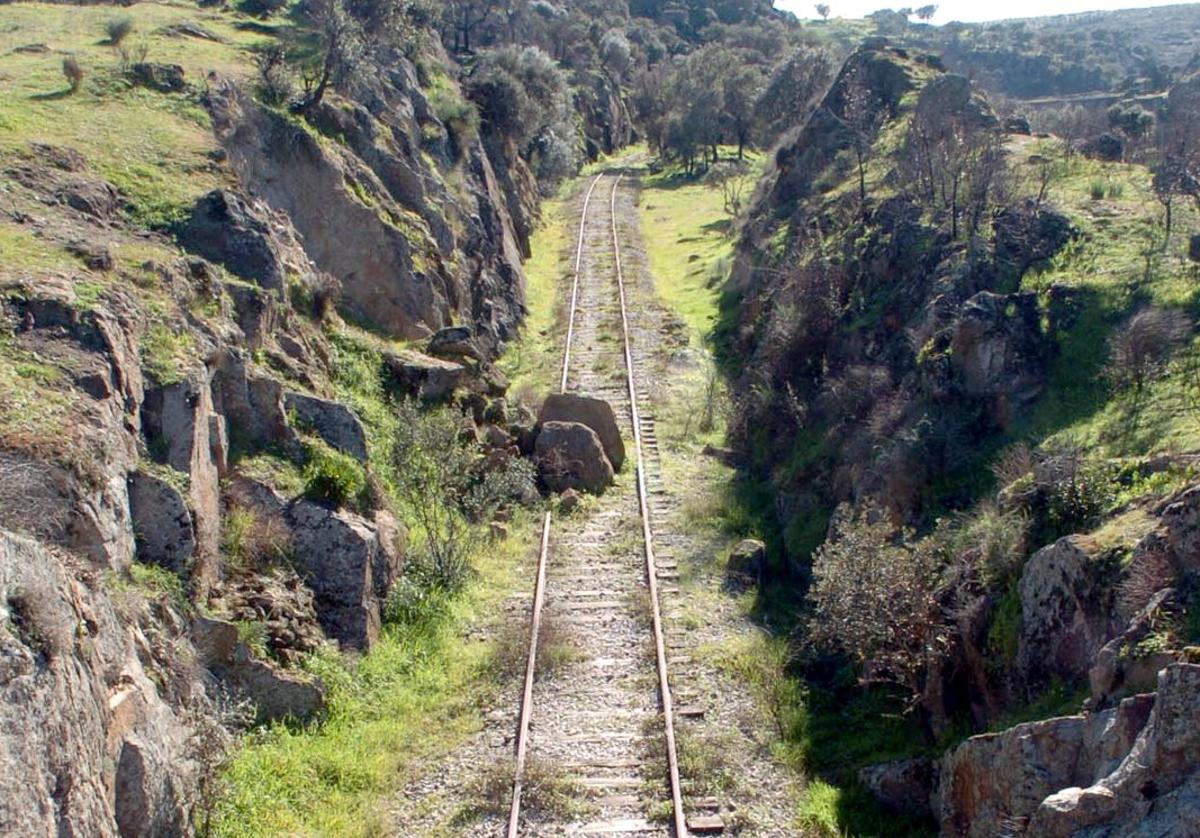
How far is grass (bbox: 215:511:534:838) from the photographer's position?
10547mm

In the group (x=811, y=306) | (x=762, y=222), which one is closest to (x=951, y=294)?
(x=811, y=306)

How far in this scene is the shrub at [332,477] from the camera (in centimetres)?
1423

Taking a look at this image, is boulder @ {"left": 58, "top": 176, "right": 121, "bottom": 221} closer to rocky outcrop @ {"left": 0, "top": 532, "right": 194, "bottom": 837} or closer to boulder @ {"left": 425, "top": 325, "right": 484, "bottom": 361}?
boulder @ {"left": 425, "top": 325, "right": 484, "bottom": 361}

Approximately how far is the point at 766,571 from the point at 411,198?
14663 millimetres

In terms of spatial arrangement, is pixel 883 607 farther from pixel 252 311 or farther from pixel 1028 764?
pixel 252 311

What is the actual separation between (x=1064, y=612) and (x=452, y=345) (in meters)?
14.8

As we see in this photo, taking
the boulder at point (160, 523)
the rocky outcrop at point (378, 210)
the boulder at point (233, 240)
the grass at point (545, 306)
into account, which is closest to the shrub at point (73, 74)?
the rocky outcrop at point (378, 210)

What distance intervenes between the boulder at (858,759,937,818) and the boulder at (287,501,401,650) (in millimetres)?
6322

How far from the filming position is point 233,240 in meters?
17.9

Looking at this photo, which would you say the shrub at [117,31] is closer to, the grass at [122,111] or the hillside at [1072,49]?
the grass at [122,111]

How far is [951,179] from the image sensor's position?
23016 mm

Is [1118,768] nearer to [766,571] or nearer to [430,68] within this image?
[766,571]

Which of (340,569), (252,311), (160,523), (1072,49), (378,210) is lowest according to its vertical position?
(340,569)

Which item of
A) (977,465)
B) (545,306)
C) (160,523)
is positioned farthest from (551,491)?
(545,306)
